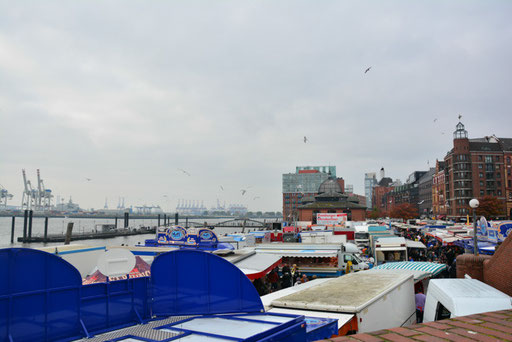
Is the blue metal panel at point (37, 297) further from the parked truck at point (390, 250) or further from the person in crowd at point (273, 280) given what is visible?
the parked truck at point (390, 250)

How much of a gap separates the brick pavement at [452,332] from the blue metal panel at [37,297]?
149 inches

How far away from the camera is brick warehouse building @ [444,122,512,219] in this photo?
90.8 meters

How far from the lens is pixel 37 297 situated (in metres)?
4.74

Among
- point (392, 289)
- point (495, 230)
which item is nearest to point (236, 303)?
point (392, 289)

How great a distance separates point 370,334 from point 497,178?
4238 inches

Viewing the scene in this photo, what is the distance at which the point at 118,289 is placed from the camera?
5.64 meters

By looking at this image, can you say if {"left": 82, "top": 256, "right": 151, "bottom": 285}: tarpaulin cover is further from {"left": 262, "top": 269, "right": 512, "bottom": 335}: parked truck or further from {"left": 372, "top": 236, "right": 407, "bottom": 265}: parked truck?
{"left": 372, "top": 236, "right": 407, "bottom": 265}: parked truck

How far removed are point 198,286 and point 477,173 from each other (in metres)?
104

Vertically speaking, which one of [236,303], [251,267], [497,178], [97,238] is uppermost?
[497,178]

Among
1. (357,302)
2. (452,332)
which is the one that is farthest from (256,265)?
(452,332)

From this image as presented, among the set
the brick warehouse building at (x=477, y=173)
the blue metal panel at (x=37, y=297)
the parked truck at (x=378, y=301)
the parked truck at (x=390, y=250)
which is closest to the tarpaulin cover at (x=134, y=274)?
the blue metal panel at (x=37, y=297)

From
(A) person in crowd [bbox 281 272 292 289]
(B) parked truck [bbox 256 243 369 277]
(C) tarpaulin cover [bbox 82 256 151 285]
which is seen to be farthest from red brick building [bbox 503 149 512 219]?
(C) tarpaulin cover [bbox 82 256 151 285]

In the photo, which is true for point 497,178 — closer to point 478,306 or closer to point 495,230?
point 495,230

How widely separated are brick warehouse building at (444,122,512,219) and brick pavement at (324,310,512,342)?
9874 cm
